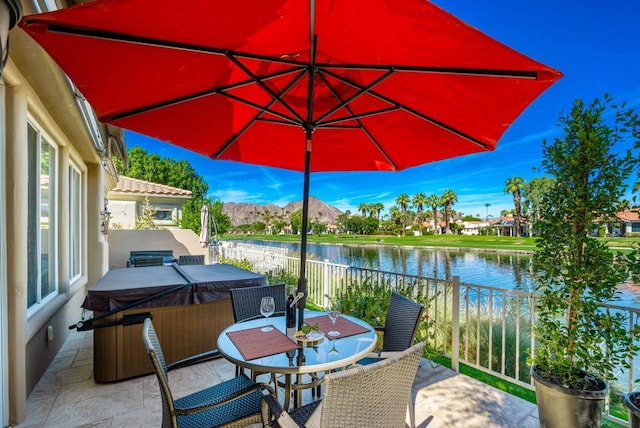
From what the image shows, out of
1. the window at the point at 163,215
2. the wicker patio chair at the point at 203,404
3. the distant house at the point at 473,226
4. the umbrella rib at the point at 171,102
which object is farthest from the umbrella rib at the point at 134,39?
the distant house at the point at 473,226

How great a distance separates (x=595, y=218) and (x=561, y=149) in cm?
55

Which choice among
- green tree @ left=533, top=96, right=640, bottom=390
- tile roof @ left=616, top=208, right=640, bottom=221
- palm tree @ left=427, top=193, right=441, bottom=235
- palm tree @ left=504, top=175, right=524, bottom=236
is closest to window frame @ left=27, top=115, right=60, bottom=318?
green tree @ left=533, top=96, right=640, bottom=390

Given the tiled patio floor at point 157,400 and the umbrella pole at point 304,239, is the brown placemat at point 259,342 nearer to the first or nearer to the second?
the umbrella pole at point 304,239

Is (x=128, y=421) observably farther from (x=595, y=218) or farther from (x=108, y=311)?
(x=595, y=218)

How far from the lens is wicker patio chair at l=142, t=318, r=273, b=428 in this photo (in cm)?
161

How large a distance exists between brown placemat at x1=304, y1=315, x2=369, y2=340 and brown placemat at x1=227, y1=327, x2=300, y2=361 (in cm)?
32

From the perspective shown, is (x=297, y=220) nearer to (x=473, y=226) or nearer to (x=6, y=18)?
(x=6, y=18)

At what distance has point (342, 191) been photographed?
5359 cm

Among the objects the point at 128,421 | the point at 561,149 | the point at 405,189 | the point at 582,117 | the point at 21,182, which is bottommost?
the point at 128,421

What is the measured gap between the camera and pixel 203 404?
1.85 metres

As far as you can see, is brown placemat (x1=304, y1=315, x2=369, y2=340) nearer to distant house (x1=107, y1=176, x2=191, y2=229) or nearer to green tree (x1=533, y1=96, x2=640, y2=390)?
green tree (x1=533, y1=96, x2=640, y2=390)

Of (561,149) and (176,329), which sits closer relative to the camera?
(561,149)

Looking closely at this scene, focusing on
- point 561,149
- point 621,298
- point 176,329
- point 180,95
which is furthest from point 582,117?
point 176,329

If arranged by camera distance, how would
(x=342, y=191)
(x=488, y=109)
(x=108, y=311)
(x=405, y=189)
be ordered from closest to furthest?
(x=488, y=109), (x=108, y=311), (x=405, y=189), (x=342, y=191)
